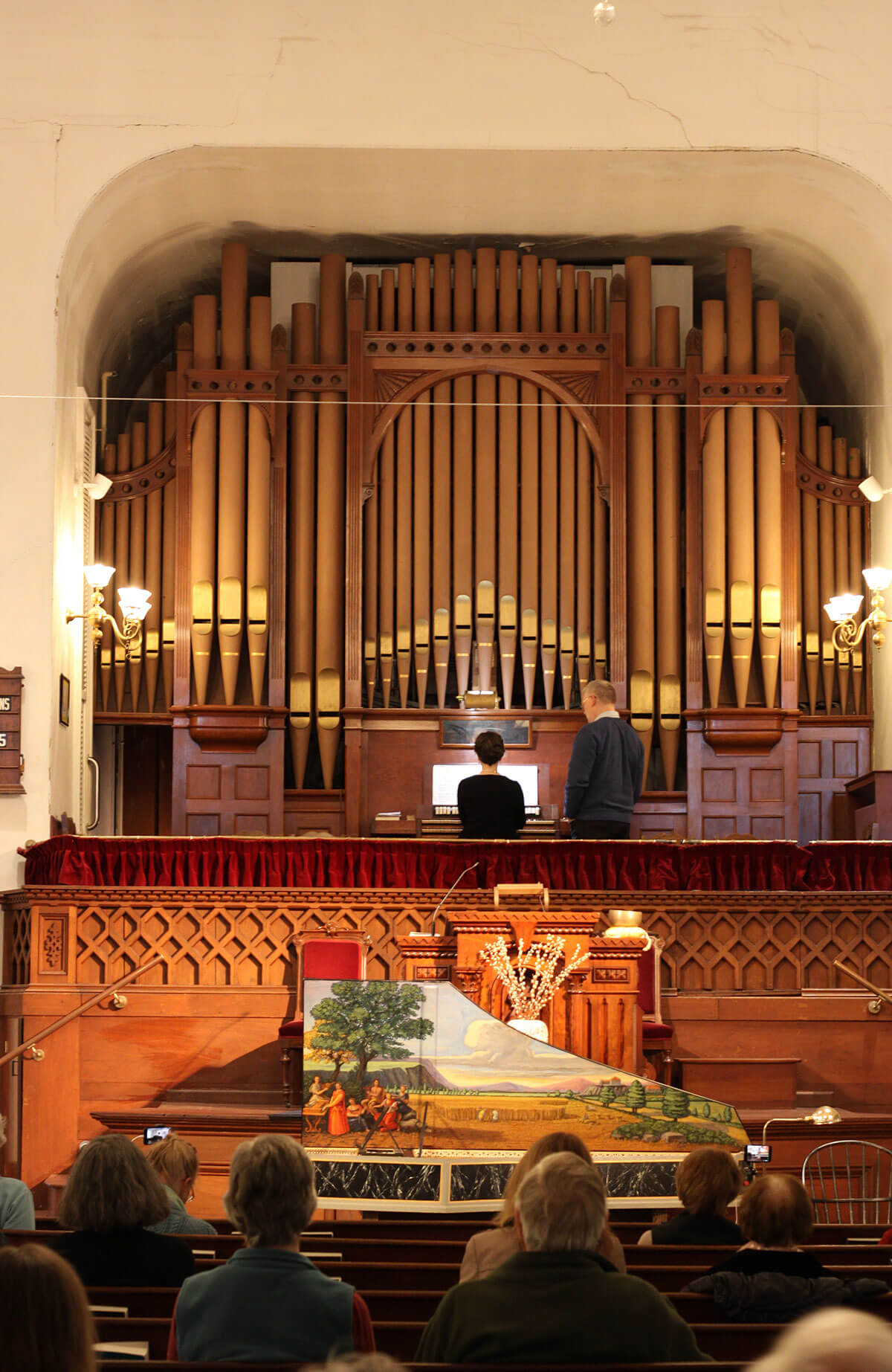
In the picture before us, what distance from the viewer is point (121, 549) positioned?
39.2 feet

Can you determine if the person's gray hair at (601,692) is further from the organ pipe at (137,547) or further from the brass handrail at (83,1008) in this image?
the organ pipe at (137,547)

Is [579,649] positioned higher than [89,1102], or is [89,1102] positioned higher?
[579,649]

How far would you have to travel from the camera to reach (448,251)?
41.6 feet

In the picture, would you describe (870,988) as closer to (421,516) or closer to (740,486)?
(740,486)

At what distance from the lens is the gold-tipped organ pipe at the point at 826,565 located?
11.9 meters

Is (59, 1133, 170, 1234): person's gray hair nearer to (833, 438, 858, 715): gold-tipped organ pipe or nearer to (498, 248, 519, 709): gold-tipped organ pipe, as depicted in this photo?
(498, 248, 519, 709): gold-tipped organ pipe

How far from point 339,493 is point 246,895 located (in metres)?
4.05

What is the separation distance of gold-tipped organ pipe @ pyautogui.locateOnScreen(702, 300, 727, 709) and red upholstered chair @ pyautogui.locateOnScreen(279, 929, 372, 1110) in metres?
4.12

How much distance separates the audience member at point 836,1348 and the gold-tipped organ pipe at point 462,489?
992 centimetres

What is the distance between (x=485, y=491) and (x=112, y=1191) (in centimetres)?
863

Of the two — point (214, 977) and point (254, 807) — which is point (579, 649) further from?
point (214, 977)

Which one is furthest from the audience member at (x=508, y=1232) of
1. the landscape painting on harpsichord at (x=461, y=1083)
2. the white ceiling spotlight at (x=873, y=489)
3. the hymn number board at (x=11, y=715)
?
the white ceiling spotlight at (x=873, y=489)

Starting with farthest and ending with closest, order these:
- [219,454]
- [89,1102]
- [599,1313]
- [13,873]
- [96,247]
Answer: [219,454], [96,247], [13,873], [89,1102], [599,1313]

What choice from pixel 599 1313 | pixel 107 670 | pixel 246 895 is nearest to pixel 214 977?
pixel 246 895
